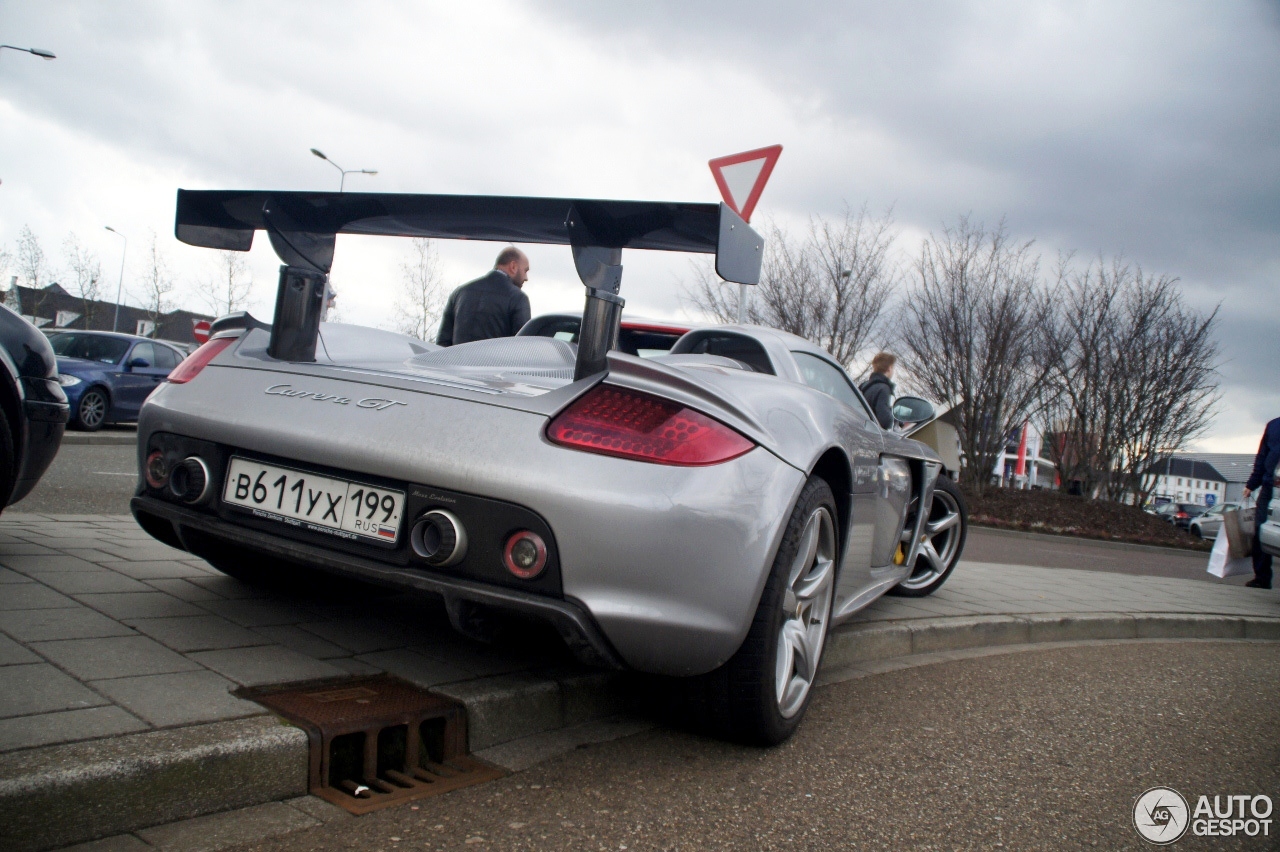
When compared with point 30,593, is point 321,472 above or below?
above

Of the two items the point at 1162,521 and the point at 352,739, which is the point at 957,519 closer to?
the point at 352,739

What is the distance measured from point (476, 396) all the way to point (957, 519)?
3.85 m

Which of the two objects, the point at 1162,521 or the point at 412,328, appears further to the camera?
the point at 412,328

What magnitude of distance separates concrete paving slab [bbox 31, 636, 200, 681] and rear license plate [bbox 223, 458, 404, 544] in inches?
16.8

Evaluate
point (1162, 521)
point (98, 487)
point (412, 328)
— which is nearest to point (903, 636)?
point (98, 487)

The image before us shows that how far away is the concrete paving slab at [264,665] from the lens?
7.79 ft

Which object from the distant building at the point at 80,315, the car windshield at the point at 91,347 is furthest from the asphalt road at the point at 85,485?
the distant building at the point at 80,315

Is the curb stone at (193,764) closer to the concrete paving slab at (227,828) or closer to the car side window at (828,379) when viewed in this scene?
the concrete paving slab at (227,828)

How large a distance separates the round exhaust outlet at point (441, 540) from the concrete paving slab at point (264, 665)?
1.74 ft

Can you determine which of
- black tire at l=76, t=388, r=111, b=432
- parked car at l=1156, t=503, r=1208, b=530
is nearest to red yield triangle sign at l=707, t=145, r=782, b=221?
black tire at l=76, t=388, r=111, b=432

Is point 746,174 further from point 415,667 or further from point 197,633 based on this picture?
point 197,633

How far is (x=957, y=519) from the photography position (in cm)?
544

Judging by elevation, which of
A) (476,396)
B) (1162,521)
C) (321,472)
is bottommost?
(1162,521)

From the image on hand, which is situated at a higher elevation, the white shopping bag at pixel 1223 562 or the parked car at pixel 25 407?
the parked car at pixel 25 407
